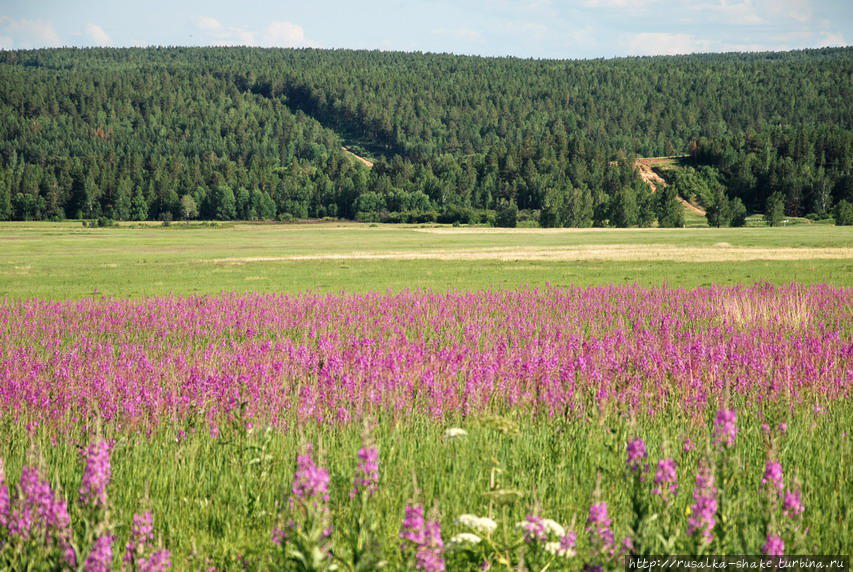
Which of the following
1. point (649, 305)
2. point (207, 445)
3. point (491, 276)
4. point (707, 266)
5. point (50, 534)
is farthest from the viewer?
point (707, 266)

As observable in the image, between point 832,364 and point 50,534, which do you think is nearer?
point 50,534

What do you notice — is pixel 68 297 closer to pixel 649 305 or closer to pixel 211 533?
pixel 649 305

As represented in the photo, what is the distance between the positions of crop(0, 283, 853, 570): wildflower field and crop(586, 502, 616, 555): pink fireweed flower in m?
0.02

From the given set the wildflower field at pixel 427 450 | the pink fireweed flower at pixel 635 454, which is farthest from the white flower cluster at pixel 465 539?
the pink fireweed flower at pixel 635 454

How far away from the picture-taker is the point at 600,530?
4285 mm

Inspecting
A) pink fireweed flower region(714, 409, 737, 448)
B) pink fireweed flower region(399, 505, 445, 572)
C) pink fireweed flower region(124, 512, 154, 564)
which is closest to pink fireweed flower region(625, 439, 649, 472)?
pink fireweed flower region(714, 409, 737, 448)

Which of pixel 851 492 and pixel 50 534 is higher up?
pixel 50 534

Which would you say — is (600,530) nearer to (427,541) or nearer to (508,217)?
(427,541)

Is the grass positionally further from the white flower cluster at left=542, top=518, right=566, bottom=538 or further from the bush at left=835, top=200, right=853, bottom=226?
the bush at left=835, top=200, right=853, bottom=226

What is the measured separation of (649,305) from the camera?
70.0 feet

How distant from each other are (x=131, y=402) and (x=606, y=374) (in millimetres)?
6411

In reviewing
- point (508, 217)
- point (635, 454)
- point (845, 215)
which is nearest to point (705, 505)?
point (635, 454)

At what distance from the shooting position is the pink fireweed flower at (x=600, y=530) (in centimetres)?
401

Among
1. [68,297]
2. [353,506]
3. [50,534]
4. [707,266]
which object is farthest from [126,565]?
[707,266]
